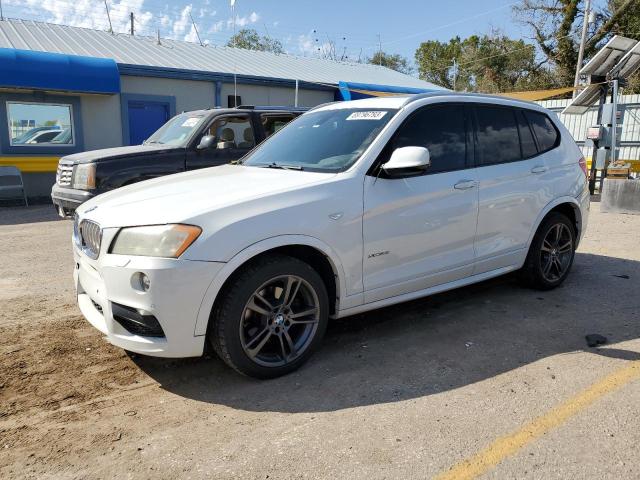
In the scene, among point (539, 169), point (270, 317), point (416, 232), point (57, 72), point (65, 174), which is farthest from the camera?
point (57, 72)

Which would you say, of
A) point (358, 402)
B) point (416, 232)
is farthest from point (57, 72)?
point (358, 402)

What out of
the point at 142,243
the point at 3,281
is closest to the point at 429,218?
the point at 142,243

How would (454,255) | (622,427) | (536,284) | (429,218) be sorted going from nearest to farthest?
(622,427) → (429,218) → (454,255) → (536,284)

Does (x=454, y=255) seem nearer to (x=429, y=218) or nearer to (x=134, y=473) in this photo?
(x=429, y=218)

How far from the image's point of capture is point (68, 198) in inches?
312

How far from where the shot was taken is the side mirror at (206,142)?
810 centimetres

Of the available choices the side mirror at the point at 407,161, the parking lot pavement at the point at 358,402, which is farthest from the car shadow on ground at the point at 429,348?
the side mirror at the point at 407,161

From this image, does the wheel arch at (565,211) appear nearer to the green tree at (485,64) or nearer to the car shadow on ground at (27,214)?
the car shadow on ground at (27,214)

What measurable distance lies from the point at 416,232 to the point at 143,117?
1302 cm

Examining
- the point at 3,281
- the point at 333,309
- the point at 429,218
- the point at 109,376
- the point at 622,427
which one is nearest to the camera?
the point at 622,427

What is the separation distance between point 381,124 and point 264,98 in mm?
13705

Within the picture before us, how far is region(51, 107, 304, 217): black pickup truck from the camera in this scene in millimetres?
7586

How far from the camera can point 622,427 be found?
9.75ft

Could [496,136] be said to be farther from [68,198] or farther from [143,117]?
[143,117]
